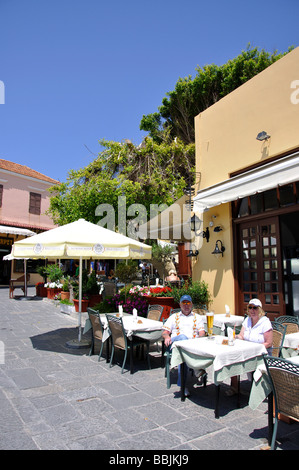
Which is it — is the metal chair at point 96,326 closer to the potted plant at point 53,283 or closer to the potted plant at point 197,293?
the potted plant at point 197,293

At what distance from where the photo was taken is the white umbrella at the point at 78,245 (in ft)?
17.7

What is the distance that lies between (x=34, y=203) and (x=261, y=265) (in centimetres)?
2203

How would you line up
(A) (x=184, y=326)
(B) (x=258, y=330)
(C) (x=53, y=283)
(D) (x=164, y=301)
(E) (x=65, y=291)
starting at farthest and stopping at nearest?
(C) (x=53, y=283)
(E) (x=65, y=291)
(D) (x=164, y=301)
(A) (x=184, y=326)
(B) (x=258, y=330)

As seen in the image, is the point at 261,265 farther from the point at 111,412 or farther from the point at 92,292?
the point at 92,292

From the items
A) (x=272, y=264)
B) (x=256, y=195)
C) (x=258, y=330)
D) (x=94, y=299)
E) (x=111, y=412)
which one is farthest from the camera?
(x=94, y=299)

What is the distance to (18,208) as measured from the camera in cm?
2416

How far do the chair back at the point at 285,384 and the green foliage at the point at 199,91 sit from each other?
18716 millimetres

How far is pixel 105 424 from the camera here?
3.18 metres

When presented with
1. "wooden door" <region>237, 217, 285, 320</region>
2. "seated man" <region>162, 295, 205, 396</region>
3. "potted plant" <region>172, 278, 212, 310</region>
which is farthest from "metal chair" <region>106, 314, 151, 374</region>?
"wooden door" <region>237, 217, 285, 320</region>

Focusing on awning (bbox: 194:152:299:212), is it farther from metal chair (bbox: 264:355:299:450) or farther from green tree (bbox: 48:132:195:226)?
green tree (bbox: 48:132:195:226)

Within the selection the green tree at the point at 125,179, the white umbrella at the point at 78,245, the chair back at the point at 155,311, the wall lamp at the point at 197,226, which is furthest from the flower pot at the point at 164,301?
the green tree at the point at 125,179

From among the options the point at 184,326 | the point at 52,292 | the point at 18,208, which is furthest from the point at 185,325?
the point at 18,208

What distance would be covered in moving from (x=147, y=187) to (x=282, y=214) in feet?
33.2

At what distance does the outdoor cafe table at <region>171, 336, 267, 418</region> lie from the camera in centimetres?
334
